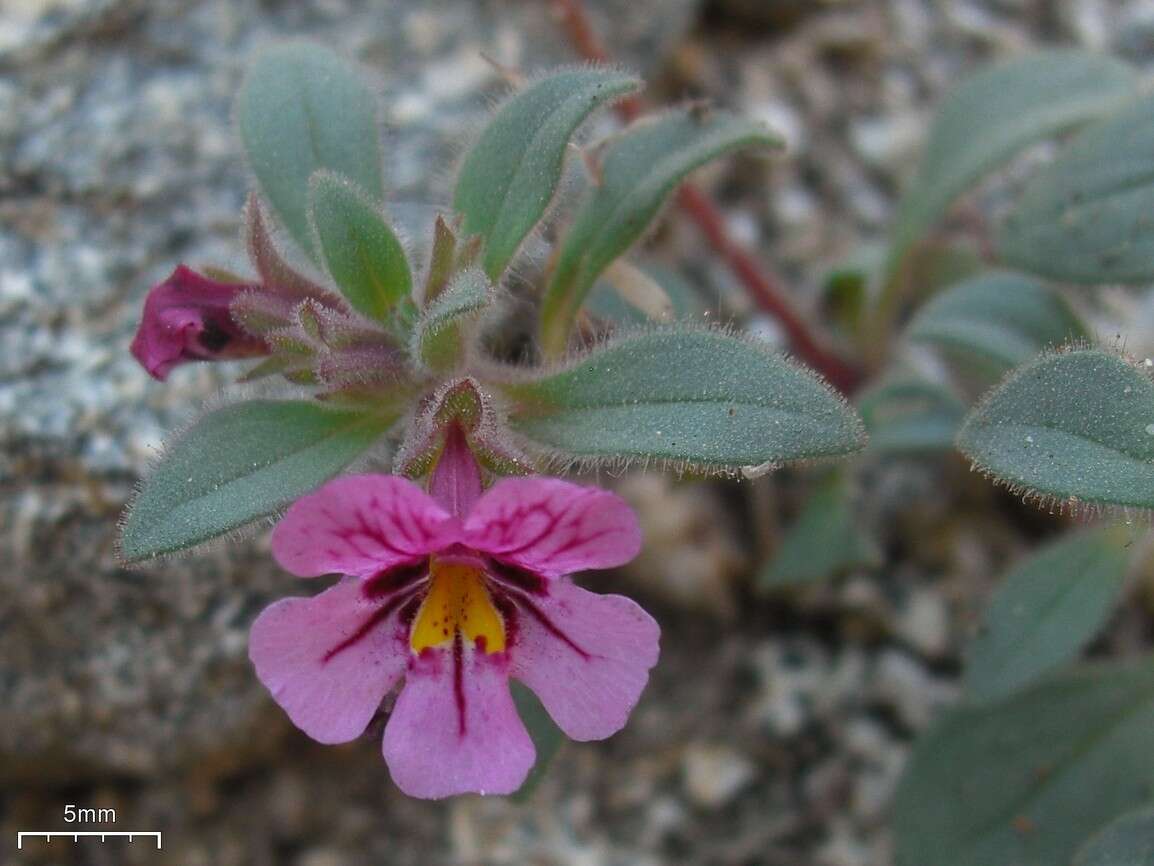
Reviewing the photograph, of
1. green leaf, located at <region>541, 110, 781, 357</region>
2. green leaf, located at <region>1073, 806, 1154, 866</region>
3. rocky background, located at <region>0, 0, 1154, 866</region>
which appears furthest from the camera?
rocky background, located at <region>0, 0, 1154, 866</region>

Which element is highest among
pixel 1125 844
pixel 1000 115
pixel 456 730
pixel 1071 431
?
pixel 1000 115

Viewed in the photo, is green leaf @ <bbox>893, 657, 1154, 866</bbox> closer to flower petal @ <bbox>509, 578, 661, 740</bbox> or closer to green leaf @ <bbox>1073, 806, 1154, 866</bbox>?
green leaf @ <bbox>1073, 806, 1154, 866</bbox>

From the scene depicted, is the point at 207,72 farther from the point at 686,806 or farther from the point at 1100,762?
the point at 1100,762

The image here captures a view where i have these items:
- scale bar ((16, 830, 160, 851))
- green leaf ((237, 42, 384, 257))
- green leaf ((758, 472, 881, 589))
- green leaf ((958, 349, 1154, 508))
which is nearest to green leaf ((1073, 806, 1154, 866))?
green leaf ((958, 349, 1154, 508))

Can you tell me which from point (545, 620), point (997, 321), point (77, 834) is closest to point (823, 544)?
point (997, 321)

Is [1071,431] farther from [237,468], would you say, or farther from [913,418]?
[237,468]

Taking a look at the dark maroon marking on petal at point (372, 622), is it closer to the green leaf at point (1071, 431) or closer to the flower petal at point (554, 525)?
the flower petal at point (554, 525)

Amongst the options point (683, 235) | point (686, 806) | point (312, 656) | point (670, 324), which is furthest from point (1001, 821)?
point (683, 235)
